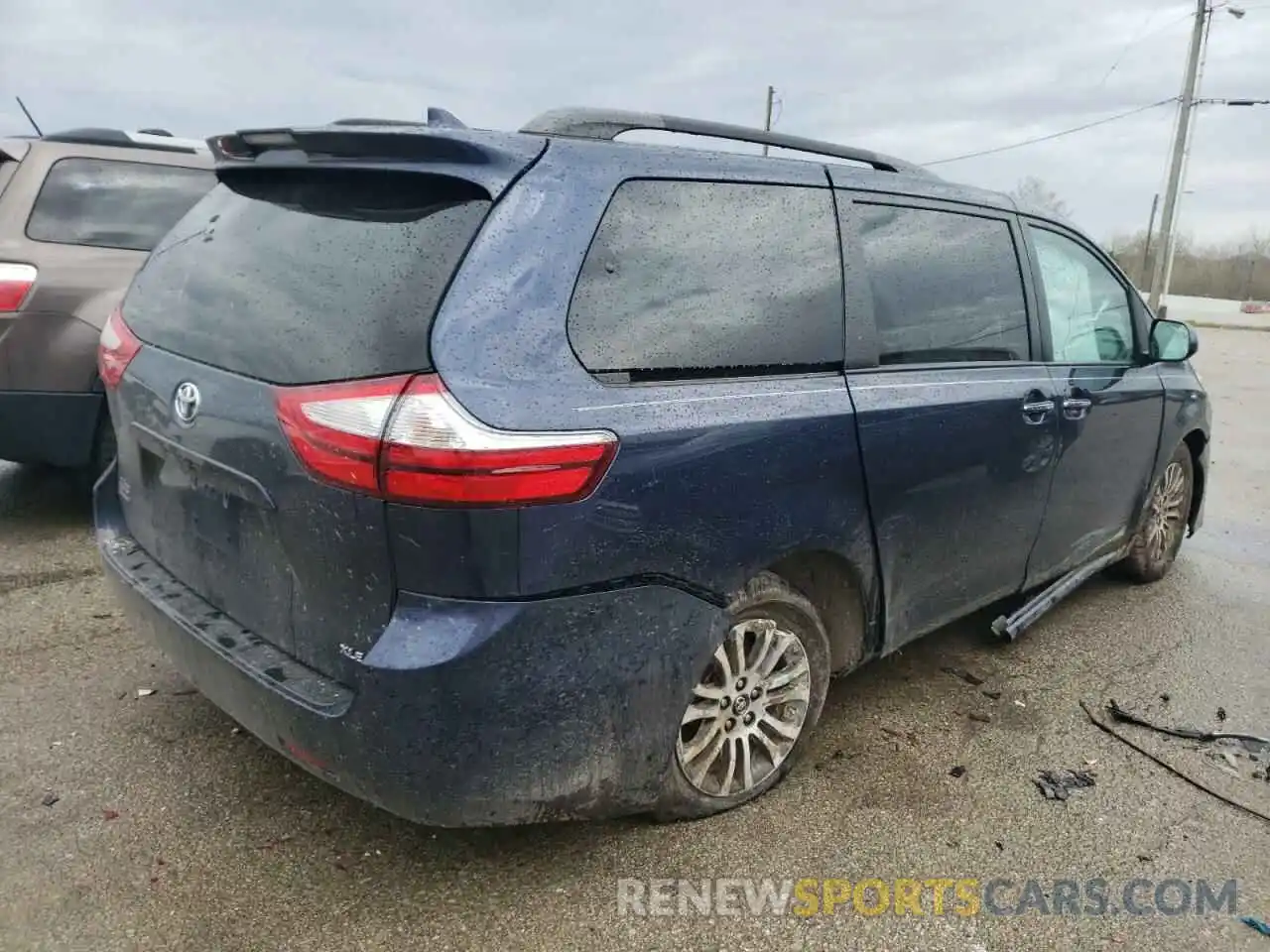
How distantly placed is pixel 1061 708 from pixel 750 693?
1.51 metres

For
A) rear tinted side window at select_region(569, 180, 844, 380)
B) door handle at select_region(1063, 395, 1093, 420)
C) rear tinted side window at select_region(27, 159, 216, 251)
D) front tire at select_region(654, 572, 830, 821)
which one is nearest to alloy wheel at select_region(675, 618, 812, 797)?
front tire at select_region(654, 572, 830, 821)

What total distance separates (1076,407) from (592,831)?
91.8 inches

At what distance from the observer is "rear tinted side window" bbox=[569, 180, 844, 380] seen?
6.91 feet

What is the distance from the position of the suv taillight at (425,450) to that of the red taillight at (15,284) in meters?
3.17

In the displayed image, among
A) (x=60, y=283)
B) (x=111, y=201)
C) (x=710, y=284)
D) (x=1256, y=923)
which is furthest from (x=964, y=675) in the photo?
(x=111, y=201)

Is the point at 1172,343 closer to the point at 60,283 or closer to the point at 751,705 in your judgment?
→ the point at 751,705

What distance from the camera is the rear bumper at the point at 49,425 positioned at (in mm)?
4262

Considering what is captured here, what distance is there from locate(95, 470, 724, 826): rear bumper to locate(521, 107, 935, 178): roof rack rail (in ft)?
3.75

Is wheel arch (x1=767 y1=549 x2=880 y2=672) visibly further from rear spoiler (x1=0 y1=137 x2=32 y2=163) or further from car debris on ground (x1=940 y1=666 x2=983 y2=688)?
rear spoiler (x1=0 y1=137 x2=32 y2=163)

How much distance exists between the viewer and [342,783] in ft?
6.72

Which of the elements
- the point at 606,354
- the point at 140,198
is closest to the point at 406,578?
the point at 606,354

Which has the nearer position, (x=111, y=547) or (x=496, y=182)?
(x=496, y=182)

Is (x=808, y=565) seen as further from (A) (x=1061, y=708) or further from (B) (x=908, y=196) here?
(A) (x=1061, y=708)

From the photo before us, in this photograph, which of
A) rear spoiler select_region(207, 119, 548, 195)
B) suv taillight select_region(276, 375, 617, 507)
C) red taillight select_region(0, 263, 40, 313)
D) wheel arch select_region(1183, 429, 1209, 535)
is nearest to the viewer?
suv taillight select_region(276, 375, 617, 507)
